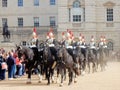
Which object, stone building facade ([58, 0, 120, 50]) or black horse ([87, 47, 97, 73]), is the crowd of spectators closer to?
black horse ([87, 47, 97, 73])

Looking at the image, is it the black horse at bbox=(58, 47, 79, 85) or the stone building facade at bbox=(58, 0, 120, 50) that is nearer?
the black horse at bbox=(58, 47, 79, 85)

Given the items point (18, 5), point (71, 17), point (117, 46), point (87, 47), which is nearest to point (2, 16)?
point (18, 5)

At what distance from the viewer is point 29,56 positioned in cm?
2914

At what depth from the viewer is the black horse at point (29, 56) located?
2891 cm

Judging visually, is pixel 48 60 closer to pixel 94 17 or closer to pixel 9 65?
pixel 9 65

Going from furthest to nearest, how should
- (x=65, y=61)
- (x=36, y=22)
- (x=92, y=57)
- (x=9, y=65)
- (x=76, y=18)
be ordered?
(x=36, y=22), (x=76, y=18), (x=92, y=57), (x=9, y=65), (x=65, y=61)

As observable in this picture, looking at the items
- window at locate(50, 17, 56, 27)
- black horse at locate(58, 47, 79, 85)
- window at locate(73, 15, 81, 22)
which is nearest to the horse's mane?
black horse at locate(58, 47, 79, 85)

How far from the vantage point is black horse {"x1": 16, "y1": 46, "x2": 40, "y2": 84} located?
1138 inches

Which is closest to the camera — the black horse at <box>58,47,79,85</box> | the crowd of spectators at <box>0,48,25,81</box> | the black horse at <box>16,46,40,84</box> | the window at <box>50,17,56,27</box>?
the black horse at <box>58,47,79,85</box>

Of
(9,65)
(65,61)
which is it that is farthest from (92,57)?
(65,61)

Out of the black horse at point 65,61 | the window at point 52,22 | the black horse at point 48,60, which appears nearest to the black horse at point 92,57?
the black horse at point 48,60

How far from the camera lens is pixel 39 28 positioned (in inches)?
2876

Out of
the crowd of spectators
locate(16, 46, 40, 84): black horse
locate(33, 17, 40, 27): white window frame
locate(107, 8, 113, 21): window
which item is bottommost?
the crowd of spectators

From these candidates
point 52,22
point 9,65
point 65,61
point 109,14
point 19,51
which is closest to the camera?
point 65,61
